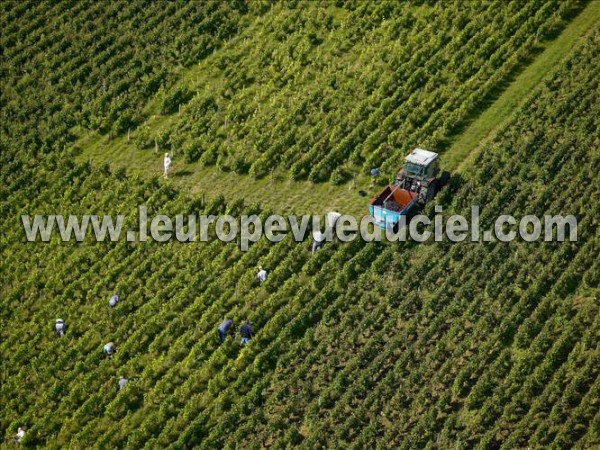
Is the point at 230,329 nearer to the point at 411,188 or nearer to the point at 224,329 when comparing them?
the point at 224,329

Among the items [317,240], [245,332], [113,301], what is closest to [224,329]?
[245,332]

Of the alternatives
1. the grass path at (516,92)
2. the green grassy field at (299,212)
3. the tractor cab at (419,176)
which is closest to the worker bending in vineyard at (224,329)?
the green grassy field at (299,212)

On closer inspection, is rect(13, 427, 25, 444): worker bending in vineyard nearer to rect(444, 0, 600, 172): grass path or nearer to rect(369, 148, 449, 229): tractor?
rect(369, 148, 449, 229): tractor

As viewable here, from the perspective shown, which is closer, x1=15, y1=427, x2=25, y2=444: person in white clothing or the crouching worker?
x1=15, y1=427, x2=25, y2=444: person in white clothing

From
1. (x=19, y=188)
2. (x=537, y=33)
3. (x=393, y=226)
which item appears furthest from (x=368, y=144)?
(x=19, y=188)

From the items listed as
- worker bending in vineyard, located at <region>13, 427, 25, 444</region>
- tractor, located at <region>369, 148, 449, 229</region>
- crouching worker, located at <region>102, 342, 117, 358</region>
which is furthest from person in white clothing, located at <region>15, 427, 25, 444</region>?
tractor, located at <region>369, 148, 449, 229</region>

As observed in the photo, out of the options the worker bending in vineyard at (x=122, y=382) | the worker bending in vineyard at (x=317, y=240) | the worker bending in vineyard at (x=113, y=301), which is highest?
the worker bending in vineyard at (x=317, y=240)

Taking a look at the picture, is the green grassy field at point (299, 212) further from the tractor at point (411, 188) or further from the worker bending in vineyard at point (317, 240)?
the tractor at point (411, 188)
